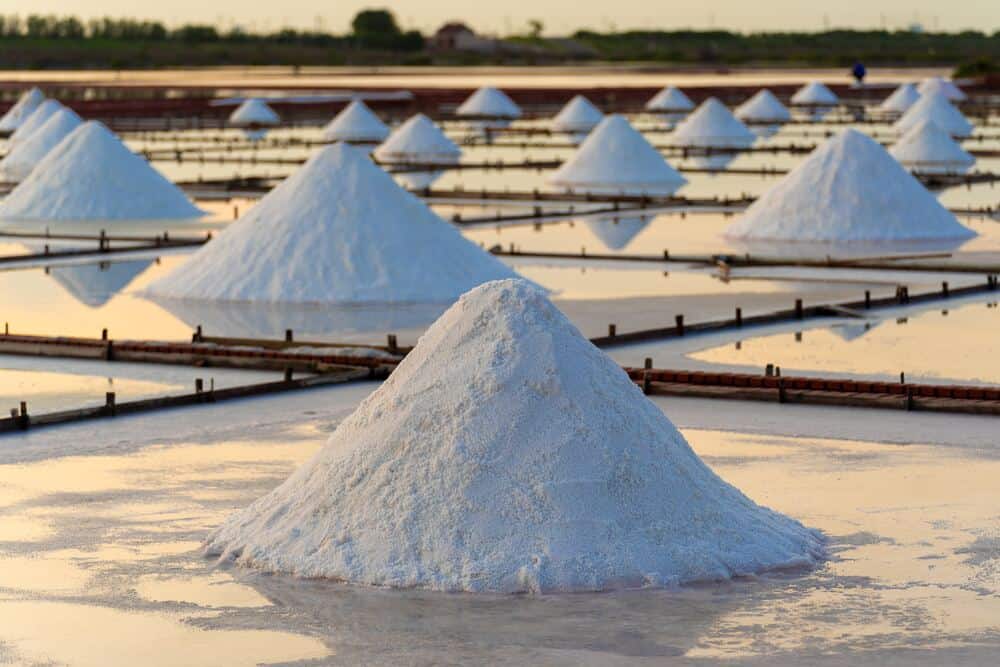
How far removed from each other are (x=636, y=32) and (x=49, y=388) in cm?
14134

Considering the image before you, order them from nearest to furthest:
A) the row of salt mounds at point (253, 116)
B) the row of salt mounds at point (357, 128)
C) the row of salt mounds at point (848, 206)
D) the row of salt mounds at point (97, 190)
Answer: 1. the row of salt mounds at point (848, 206)
2. the row of salt mounds at point (97, 190)
3. the row of salt mounds at point (357, 128)
4. the row of salt mounds at point (253, 116)

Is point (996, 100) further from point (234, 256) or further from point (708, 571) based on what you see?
point (708, 571)

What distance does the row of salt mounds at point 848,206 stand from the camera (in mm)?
25906

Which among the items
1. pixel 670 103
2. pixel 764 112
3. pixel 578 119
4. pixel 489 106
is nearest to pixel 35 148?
pixel 578 119

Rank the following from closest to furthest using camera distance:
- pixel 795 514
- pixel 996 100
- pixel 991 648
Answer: pixel 991 648
pixel 795 514
pixel 996 100

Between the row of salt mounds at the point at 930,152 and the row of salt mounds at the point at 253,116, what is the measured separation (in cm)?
2196

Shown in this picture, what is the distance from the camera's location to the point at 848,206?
2630 centimetres

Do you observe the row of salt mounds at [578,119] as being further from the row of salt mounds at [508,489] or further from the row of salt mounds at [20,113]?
the row of salt mounds at [508,489]

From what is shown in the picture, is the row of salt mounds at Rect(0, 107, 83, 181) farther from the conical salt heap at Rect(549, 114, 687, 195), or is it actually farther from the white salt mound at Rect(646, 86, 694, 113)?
the white salt mound at Rect(646, 86, 694, 113)

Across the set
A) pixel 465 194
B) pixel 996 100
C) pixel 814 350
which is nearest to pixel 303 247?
pixel 814 350

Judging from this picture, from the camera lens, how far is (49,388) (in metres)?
14.5

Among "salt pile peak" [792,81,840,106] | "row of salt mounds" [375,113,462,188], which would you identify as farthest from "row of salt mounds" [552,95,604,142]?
"salt pile peak" [792,81,840,106]

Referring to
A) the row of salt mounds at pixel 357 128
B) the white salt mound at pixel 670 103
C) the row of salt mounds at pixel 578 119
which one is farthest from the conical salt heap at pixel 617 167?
the white salt mound at pixel 670 103

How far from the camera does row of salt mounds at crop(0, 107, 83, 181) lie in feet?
126
